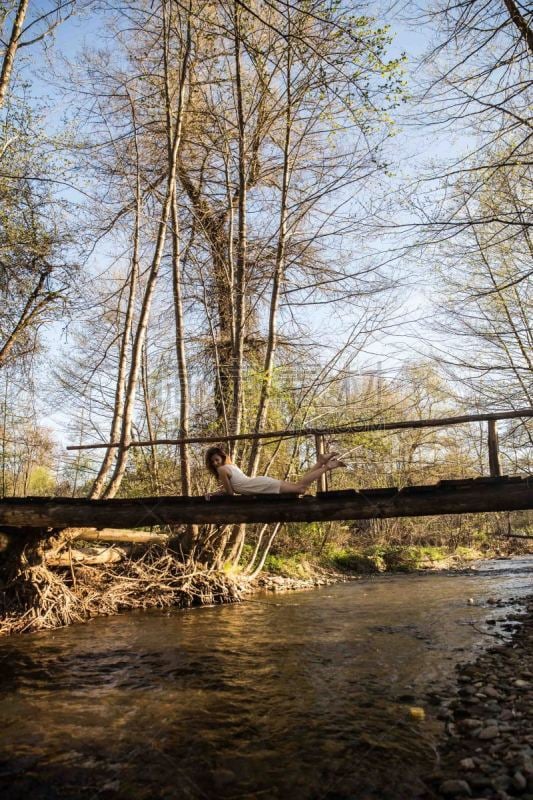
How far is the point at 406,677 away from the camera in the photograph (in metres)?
5.66

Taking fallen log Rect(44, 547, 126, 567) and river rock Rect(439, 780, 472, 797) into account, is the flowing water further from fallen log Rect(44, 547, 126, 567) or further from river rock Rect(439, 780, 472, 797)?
fallen log Rect(44, 547, 126, 567)

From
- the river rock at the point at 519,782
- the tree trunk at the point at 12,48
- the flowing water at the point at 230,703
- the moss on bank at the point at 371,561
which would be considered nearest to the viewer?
the river rock at the point at 519,782

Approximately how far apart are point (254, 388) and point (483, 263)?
566cm

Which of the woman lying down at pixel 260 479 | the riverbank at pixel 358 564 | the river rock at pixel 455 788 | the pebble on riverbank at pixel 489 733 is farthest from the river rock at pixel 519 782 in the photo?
the riverbank at pixel 358 564

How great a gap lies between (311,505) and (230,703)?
8.05 feet

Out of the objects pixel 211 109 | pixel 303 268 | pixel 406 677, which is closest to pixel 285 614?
pixel 406 677

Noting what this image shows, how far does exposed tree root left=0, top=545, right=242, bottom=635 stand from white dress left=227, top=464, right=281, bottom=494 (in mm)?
3608

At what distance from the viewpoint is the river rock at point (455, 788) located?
3220mm

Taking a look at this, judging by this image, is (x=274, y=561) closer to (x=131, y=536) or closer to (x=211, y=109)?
(x=131, y=536)

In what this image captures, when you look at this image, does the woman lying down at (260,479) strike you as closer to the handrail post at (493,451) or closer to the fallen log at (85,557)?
the handrail post at (493,451)

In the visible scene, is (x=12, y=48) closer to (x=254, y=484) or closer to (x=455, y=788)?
(x=254, y=484)

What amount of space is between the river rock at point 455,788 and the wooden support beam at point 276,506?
3371 millimetres

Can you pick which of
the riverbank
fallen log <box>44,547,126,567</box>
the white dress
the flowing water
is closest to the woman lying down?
the white dress

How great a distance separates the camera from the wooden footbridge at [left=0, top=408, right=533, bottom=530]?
6414 mm
